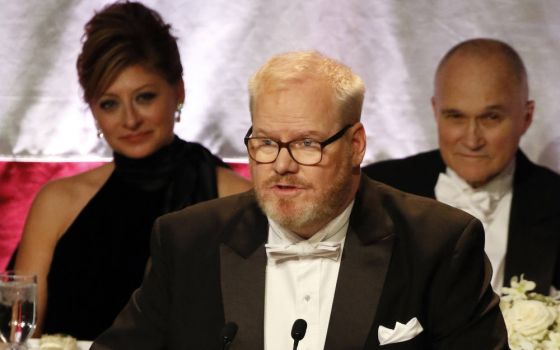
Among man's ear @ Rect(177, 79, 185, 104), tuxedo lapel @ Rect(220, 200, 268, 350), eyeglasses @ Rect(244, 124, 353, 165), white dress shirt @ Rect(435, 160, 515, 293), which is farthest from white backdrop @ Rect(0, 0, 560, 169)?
eyeglasses @ Rect(244, 124, 353, 165)

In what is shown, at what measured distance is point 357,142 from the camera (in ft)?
9.84

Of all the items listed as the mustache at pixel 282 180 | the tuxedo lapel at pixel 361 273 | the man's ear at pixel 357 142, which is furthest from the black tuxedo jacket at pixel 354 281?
the mustache at pixel 282 180

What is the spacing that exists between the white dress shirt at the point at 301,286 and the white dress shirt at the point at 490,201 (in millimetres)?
1418

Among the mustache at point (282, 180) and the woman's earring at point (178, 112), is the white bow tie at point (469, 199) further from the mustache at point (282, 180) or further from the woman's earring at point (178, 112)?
the mustache at point (282, 180)

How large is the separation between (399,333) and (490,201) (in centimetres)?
172

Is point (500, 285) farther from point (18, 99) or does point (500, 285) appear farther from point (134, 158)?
point (18, 99)

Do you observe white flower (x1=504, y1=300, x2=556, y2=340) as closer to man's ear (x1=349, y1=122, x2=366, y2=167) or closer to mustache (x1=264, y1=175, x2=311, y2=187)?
man's ear (x1=349, y1=122, x2=366, y2=167)

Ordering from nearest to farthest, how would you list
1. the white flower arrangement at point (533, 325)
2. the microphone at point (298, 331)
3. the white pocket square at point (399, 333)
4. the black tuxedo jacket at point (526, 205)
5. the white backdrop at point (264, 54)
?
the microphone at point (298, 331)
the white pocket square at point (399, 333)
the white flower arrangement at point (533, 325)
the black tuxedo jacket at point (526, 205)
the white backdrop at point (264, 54)

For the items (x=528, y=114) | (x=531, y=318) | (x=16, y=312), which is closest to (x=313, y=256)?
(x=531, y=318)

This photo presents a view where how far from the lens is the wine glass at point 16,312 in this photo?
110 inches

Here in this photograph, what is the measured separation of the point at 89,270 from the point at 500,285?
1.57 m

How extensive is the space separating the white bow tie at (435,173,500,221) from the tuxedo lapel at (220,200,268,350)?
4.85 ft

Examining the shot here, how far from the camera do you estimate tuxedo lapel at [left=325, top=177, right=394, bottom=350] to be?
2834 millimetres

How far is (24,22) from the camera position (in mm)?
4594
